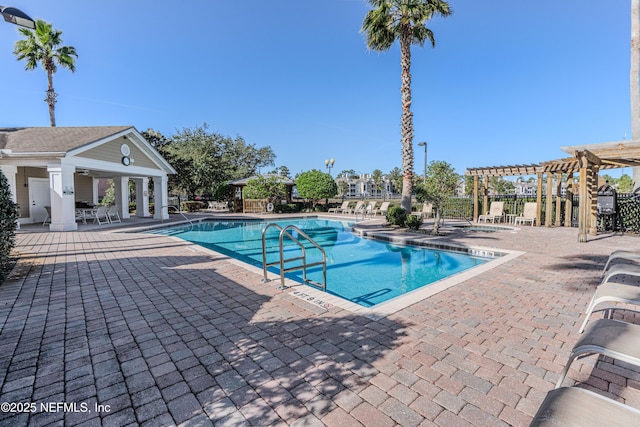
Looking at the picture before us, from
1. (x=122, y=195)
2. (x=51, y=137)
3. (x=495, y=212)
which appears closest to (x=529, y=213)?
(x=495, y=212)

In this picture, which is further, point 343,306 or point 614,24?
point 614,24

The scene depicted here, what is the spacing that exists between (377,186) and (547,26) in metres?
84.9

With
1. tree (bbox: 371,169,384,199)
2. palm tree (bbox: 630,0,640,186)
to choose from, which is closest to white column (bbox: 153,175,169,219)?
palm tree (bbox: 630,0,640,186)

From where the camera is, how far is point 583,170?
9.20m

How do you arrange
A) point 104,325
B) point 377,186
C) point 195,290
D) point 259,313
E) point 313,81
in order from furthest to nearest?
point 377,186 < point 313,81 < point 195,290 < point 259,313 < point 104,325

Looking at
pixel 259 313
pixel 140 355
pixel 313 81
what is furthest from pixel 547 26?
pixel 140 355

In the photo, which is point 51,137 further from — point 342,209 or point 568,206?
point 568,206

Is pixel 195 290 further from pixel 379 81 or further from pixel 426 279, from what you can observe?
pixel 379 81

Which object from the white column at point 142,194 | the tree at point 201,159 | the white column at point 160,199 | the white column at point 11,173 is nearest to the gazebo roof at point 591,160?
the white column at point 160,199

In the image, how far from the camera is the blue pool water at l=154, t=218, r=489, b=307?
21.4 ft

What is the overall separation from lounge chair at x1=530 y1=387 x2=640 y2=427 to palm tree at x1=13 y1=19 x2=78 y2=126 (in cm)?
2951

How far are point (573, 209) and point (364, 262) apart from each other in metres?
12.6

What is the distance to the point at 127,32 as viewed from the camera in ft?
46.4

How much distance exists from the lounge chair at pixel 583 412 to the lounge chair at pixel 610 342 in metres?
0.51
